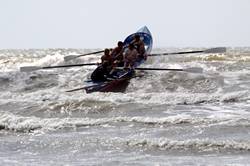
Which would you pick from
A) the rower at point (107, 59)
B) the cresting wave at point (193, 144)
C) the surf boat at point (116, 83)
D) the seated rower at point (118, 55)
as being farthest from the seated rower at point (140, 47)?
the cresting wave at point (193, 144)

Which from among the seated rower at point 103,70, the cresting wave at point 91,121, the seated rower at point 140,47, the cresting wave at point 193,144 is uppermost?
the seated rower at point 140,47

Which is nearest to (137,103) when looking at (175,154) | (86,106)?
(86,106)

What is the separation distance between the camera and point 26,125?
10031mm

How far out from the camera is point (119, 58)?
620 inches

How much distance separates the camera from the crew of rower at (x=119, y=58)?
1505cm

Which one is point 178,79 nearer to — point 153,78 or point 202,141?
point 153,78

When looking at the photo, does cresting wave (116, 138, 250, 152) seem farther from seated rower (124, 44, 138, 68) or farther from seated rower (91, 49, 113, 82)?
seated rower (124, 44, 138, 68)

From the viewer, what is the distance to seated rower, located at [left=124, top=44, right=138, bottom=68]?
15602 mm

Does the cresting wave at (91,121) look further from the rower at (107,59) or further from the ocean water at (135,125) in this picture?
the rower at (107,59)

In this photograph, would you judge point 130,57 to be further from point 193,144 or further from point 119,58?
point 193,144

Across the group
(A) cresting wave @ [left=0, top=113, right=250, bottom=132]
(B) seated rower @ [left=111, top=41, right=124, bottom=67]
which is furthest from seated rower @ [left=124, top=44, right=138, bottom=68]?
(A) cresting wave @ [left=0, top=113, right=250, bottom=132]

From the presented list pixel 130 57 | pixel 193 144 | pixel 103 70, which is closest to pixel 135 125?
pixel 193 144

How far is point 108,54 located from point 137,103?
3.49 metres

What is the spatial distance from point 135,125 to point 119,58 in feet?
21.6
